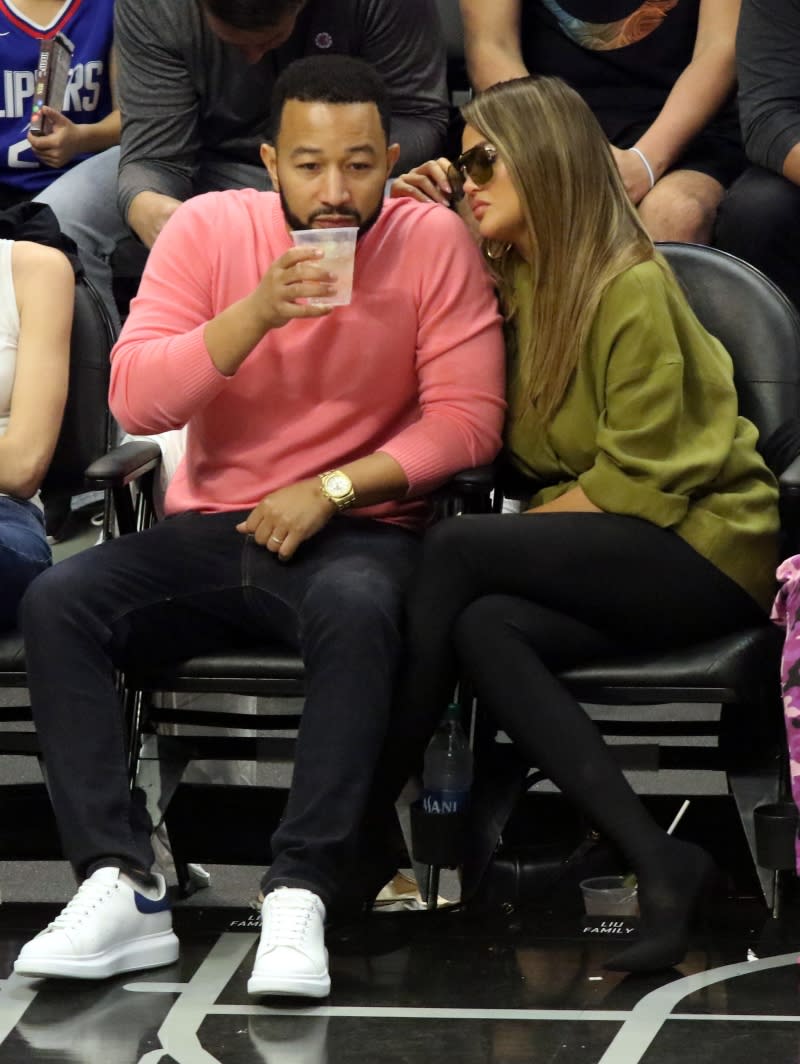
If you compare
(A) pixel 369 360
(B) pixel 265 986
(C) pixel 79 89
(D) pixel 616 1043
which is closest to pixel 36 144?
(C) pixel 79 89

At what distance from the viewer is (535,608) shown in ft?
8.57

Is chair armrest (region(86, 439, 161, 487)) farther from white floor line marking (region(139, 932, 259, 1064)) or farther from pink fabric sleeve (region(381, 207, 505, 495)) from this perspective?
white floor line marking (region(139, 932, 259, 1064))

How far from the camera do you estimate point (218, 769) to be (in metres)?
3.38

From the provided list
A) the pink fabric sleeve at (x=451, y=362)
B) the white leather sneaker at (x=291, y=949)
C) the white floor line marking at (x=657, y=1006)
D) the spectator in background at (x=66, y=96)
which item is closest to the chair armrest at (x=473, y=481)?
the pink fabric sleeve at (x=451, y=362)

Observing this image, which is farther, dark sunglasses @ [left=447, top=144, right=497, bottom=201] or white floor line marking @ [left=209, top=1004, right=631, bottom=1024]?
dark sunglasses @ [left=447, top=144, right=497, bottom=201]

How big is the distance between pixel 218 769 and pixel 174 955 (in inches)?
33.6

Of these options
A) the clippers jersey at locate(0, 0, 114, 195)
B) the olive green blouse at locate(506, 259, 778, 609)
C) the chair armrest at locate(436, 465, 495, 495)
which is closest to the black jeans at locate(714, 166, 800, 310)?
the olive green blouse at locate(506, 259, 778, 609)

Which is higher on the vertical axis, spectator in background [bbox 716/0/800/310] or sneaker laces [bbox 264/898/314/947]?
spectator in background [bbox 716/0/800/310]

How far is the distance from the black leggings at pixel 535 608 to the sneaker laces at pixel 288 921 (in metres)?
0.31

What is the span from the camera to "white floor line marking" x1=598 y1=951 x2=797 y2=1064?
2.22m

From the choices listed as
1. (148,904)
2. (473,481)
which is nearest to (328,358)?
(473,481)

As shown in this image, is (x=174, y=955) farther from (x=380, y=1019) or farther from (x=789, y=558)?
(x=789, y=558)

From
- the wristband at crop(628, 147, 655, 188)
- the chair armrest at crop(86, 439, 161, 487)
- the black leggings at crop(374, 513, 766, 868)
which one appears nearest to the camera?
the black leggings at crop(374, 513, 766, 868)

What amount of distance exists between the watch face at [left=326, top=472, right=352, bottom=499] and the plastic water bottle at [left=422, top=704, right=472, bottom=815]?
375 mm
